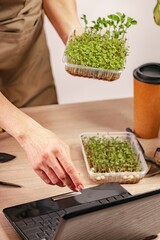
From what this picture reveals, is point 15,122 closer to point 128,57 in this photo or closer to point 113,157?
point 113,157

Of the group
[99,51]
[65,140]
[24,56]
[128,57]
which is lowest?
[128,57]

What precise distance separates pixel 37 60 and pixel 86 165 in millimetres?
629

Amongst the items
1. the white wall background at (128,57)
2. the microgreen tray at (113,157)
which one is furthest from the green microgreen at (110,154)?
the white wall background at (128,57)

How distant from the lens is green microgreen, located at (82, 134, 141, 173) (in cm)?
139

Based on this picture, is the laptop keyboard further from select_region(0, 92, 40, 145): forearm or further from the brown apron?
the brown apron

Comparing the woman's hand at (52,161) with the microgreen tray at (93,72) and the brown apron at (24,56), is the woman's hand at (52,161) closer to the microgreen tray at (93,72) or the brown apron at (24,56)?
the microgreen tray at (93,72)

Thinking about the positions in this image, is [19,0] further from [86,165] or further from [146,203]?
[146,203]

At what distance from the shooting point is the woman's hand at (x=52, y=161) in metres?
1.16

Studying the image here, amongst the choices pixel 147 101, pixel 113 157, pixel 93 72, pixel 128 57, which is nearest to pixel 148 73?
pixel 147 101

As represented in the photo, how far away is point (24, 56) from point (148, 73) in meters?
0.49

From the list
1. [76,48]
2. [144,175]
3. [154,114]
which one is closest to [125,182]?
[144,175]

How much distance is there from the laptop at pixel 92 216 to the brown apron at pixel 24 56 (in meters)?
0.65

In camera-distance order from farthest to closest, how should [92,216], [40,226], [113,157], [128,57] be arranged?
[128,57] < [113,157] < [40,226] < [92,216]

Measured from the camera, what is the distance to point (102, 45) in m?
1.51
